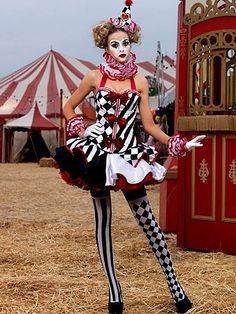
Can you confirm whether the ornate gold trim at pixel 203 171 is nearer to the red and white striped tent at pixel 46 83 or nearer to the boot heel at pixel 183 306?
the boot heel at pixel 183 306

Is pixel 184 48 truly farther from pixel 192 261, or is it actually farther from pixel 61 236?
pixel 61 236

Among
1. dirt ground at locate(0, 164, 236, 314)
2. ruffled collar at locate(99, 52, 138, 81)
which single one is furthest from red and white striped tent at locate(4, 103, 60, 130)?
ruffled collar at locate(99, 52, 138, 81)

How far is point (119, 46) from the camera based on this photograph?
2.84 metres

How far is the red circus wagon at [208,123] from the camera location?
446 centimetres

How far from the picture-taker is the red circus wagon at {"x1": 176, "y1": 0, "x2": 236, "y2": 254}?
446cm

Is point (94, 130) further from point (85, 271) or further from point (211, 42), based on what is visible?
point (211, 42)

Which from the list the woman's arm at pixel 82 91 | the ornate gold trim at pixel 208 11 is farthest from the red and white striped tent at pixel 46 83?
A: the woman's arm at pixel 82 91

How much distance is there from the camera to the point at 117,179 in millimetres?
2609

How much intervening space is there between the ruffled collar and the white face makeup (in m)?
0.02

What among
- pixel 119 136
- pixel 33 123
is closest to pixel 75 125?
pixel 119 136

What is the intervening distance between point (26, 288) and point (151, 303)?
765 mm

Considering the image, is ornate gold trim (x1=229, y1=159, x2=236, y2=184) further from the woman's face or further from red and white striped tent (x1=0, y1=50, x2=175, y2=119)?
red and white striped tent (x1=0, y1=50, x2=175, y2=119)

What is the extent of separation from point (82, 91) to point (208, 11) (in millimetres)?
2046

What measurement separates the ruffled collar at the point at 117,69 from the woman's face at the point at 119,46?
0.02 meters
